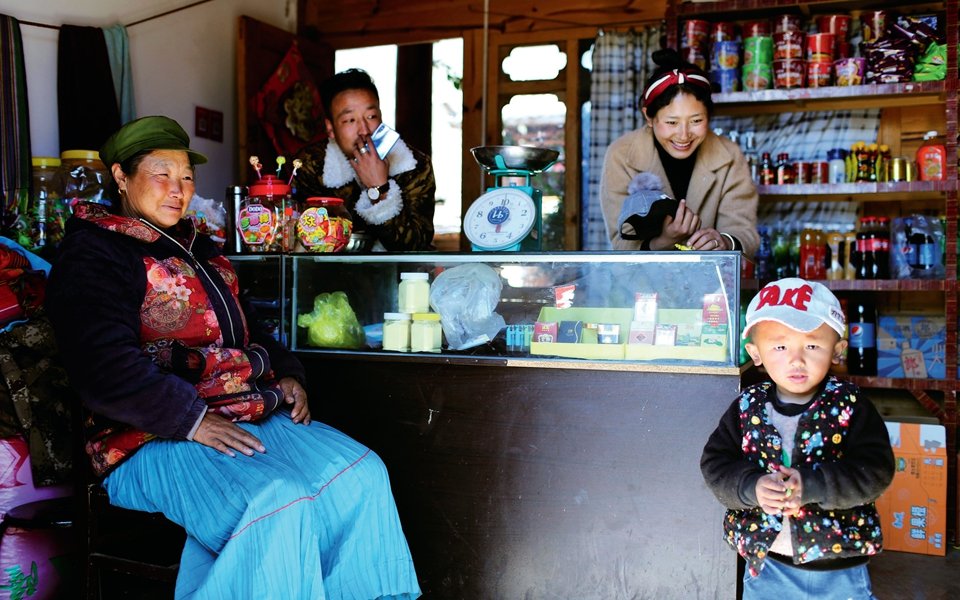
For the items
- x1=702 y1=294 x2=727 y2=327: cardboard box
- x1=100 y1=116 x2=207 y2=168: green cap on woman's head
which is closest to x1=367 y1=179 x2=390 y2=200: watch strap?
x1=100 y1=116 x2=207 y2=168: green cap on woman's head

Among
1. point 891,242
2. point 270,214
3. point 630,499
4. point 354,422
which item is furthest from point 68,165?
point 891,242

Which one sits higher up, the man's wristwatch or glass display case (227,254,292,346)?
the man's wristwatch

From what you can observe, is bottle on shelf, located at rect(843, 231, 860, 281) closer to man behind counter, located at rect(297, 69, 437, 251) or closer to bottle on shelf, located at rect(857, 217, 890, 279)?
bottle on shelf, located at rect(857, 217, 890, 279)

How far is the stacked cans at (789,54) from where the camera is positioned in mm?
4117

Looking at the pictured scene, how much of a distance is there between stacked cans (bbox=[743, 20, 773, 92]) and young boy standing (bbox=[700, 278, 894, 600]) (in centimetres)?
254

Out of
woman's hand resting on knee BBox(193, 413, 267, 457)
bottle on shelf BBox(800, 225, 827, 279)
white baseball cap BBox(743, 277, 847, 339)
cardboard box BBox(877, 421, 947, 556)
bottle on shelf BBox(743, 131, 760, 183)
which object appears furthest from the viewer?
bottle on shelf BBox(743, 131, 760, 183)

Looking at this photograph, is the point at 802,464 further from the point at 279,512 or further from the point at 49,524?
the point at 49,524

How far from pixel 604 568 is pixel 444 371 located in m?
0.75

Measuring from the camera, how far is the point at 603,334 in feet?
8.57

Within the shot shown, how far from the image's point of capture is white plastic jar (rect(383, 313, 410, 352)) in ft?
9.41

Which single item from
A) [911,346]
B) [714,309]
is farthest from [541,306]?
[911,346]

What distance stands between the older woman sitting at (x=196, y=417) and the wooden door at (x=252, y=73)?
7.38 ft

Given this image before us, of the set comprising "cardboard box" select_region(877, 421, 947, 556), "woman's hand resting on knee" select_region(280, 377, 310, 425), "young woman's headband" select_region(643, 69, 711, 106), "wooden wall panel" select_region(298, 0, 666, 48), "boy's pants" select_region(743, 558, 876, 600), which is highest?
"wooden wall panel" select_region(298, 0, 666, 48)

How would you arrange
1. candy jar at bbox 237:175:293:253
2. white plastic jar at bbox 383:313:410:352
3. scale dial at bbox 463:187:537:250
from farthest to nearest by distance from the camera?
candy jar at bbox 237:175:293:253, white plastic jar at bbox 383:313:410:352, scale dial at bbox 463:187:537:250
